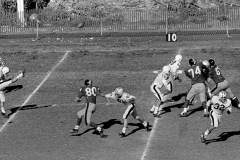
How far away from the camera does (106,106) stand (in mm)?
26500

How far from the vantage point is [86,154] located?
2127cm

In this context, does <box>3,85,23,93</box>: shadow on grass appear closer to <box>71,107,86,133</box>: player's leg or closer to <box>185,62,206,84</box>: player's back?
<box>71,107,86,133</box>: player's leg

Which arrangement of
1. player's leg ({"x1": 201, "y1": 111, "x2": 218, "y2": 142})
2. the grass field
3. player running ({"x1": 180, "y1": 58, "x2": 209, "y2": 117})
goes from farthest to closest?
player running ({"x1": 180, "y1": 58, "x2": 209, "y2": 117}) < the grass field < player's leg ({"x1": 201, "y1": 111, "x2": 218, "y2": 142})

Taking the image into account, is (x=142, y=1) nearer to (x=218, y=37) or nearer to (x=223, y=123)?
(x=218, y=37)

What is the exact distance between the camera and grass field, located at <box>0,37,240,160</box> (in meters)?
21.5

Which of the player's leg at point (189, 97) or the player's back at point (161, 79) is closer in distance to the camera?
the player's leg at point (189, 97)

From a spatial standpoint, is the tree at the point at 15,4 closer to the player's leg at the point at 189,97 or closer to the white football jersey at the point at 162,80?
the white football jersey at the point at 162,80

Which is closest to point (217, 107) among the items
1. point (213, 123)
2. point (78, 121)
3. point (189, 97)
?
point (213, 123)

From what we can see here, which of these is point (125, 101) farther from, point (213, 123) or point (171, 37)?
point (171, 37)

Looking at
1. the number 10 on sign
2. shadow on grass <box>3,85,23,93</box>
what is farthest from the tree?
shadow on grass <box>3,85,23,93</box>

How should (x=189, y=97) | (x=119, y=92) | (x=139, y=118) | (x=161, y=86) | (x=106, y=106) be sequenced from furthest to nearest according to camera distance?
(x=106, y=106) < (x=161, y=86) < (x=189, y=97) < (x=139, y=118) < (x=119, y=92)

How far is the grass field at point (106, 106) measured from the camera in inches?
848

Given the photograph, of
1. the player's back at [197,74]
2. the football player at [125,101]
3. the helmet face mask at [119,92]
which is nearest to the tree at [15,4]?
the player's back at [197,74]

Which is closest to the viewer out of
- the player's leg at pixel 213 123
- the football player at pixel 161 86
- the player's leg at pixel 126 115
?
the player's leg at pixel 213 123
